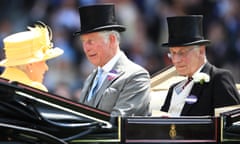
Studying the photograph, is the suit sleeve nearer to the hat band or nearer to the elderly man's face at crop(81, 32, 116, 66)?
the hat band

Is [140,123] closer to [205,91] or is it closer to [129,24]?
[205,91]

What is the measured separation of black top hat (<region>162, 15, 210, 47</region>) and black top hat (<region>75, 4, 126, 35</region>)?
0.88 feet

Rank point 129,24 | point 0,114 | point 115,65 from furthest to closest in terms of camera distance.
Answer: point 129,24, point 115,65, point 0,114

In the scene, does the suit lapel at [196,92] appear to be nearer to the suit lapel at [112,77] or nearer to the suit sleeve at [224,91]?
the suit sleeve at [224,91]

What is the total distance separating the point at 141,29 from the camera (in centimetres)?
480

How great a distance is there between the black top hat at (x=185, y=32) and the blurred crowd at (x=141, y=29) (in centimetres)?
166

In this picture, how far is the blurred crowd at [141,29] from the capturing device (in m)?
4.75

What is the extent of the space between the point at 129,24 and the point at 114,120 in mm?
2784

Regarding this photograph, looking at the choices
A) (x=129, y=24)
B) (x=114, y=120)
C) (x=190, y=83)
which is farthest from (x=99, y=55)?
(x=129, y=24)

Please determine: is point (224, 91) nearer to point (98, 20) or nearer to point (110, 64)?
point (110, 64)

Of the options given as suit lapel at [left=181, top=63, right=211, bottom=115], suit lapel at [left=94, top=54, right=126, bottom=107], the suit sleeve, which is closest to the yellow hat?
suit lapel at [left=94, top=54, right=126, bottom=107]

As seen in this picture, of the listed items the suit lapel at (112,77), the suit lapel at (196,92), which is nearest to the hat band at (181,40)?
the suit lapel at (196,92)

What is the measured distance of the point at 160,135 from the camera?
2041 millimetres

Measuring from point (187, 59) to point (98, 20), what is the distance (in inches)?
18.1
